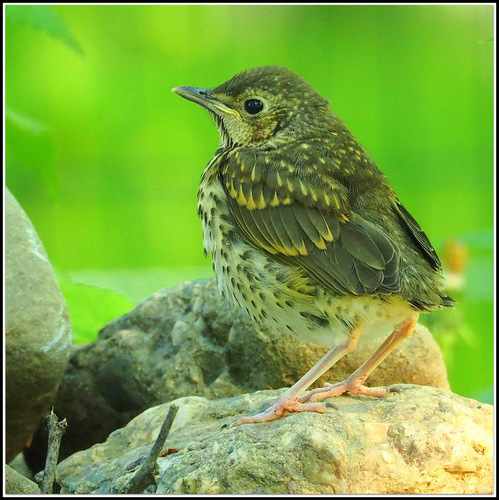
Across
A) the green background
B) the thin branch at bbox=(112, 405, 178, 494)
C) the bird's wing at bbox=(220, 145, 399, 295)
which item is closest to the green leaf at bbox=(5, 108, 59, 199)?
the bird's wing at bbox=(220, 145, 399, 295)

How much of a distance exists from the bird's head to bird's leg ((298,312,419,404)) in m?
0.99

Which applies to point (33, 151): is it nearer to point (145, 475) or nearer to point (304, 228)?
point (304, 228)

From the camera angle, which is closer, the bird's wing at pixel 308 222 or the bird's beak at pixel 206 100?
the bird's wing at pixel 308 222

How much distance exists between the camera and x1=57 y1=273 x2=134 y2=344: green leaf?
4.99m

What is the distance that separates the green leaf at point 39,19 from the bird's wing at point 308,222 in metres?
1.26

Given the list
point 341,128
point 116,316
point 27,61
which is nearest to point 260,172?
point 341,128

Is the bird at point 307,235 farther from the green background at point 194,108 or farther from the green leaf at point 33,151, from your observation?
the green background at point 194,108

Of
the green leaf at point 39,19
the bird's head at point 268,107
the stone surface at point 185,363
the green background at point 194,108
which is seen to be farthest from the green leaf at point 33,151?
the green background at point 194,108

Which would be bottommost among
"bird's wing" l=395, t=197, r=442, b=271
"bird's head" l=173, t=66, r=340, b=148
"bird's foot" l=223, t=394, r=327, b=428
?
"bird's foot" l=223, t=394, r=327, b=428

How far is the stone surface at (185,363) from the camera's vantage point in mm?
4188

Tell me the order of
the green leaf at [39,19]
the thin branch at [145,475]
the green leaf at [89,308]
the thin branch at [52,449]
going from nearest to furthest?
the thin branch at [145,475], the thin branch at [52,449], the green leaf at [39,19], the green leaf at [89,308]

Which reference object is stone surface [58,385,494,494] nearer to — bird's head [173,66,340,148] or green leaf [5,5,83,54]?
bird's head [173,66,340,148]

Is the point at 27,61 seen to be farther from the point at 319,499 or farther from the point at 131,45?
the point at 319,499

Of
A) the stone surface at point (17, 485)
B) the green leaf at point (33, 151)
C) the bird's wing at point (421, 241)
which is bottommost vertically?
the stone surface at point (17, 485)
